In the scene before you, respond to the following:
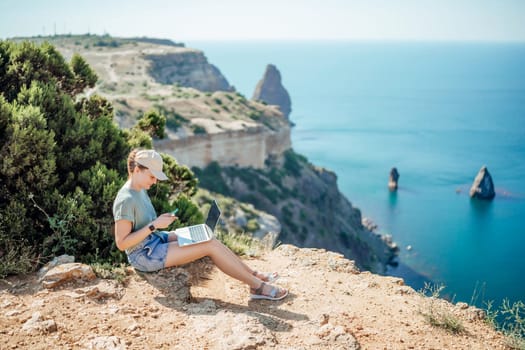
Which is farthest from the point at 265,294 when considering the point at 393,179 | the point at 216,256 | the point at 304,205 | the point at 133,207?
the point at 393,179

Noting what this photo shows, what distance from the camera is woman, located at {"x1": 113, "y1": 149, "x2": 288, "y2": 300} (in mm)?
5055

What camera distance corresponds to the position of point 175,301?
525 centimetres

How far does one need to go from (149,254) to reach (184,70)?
5779 centimetres

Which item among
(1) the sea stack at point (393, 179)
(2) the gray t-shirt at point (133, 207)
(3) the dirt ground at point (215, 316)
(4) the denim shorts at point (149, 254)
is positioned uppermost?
(2) the gray t-shirt at point (133, 207)

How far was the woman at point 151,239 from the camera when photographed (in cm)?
505

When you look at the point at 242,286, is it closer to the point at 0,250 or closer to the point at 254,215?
the point at 0,250

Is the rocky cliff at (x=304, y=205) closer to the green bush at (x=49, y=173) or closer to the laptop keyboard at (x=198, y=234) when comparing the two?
the green bush at (x=49, y=173)

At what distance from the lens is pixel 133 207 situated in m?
5.10

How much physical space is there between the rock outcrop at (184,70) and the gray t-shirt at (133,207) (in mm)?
51135

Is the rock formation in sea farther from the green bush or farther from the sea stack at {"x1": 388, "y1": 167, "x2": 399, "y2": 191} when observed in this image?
the green bush

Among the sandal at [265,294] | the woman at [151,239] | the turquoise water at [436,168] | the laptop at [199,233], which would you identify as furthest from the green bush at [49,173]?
the turquoise water at [436,168]

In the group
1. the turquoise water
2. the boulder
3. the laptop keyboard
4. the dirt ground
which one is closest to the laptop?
the laptop keyboard

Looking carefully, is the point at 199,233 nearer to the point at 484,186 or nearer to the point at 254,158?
the point at 254,158

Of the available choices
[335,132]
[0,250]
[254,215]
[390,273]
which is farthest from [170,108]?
[335,132]
